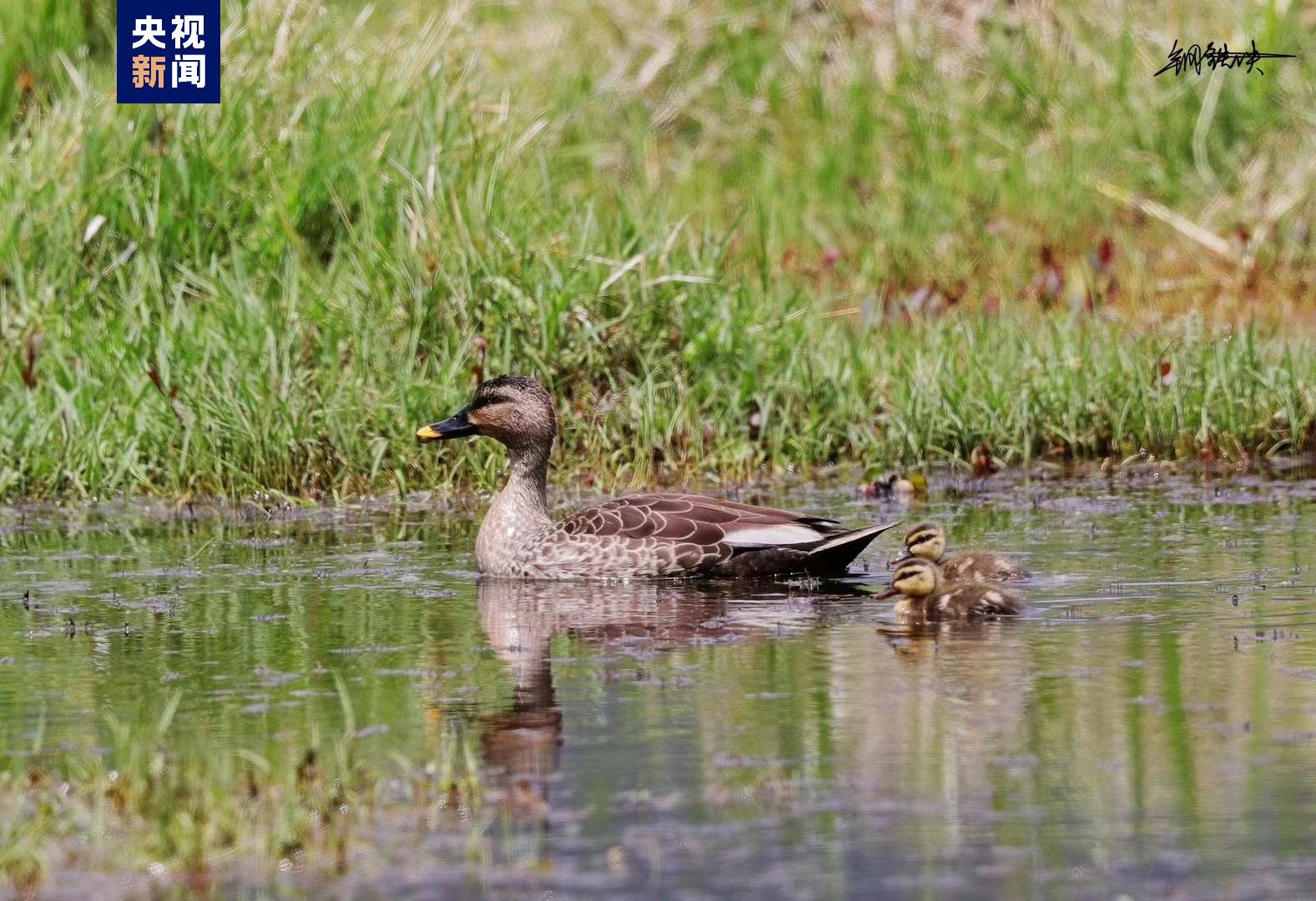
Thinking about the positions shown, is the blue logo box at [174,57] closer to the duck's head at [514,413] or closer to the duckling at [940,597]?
the duck's head at [514,413]

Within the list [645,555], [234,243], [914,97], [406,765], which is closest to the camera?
[406,765]

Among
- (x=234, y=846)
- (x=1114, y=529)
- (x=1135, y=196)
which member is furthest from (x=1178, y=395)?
(x=234, y=846)

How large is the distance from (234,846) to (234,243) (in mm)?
7926

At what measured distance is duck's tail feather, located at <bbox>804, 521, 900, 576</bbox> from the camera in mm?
9141

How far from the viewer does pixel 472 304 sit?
39.7 ft

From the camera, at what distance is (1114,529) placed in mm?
10219

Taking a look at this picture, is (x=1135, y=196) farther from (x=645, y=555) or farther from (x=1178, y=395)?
(x=645, y=555)

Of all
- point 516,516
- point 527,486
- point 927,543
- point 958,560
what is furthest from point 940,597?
point 527,486

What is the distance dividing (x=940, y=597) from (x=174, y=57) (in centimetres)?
719

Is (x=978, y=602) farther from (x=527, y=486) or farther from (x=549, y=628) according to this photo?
(x=527, y=486)

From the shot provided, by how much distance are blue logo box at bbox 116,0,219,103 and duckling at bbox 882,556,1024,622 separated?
21.3 feet

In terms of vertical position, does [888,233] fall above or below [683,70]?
below

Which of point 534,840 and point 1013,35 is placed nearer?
point 534,840

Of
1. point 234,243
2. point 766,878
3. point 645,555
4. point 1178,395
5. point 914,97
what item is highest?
point 914,97
